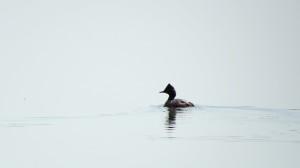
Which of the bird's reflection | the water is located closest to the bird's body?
the bird's reflection

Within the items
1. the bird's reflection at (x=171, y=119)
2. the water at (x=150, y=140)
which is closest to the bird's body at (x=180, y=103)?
the bird's reflection at (x=171, y=119)

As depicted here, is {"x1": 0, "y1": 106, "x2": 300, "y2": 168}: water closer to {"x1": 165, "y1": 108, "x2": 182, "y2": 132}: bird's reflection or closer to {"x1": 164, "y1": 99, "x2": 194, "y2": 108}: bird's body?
{"x1": 165, "y1": 108, "x2": 182, "y2": 132}: bird's reflection

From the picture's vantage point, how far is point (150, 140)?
26.5 metres

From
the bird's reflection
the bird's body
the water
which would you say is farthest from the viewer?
the bird's body

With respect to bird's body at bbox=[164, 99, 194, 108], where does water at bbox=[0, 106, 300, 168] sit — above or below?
below

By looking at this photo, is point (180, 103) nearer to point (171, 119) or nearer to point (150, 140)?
point (171, 119)

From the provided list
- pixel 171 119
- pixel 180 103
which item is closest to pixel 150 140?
pixel 171 119

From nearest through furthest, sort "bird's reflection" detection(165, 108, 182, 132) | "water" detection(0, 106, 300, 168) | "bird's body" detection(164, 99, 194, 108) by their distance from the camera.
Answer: "water" detection(0, 106, 300, 168)
"bird's reflection" detection(165, 108, 182, 132)
"bird's body" detection(164, 99, 194, 108)

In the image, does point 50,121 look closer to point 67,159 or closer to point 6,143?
point 6,143

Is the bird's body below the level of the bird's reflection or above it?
above

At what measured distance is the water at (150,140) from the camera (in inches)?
875

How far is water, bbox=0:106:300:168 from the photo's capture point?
72.9ft

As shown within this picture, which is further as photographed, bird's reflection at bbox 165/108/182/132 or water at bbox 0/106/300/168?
bird's reflection at bbox 165/108/182/132

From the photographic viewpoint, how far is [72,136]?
2831 cm
